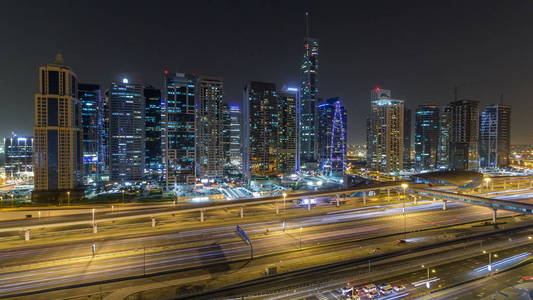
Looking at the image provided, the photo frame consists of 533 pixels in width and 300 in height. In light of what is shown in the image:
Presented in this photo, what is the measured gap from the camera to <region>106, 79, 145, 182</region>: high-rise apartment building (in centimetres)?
10719

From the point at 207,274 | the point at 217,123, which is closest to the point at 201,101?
the point at 217,123

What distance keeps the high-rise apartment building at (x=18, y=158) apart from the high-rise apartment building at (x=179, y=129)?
204 ft

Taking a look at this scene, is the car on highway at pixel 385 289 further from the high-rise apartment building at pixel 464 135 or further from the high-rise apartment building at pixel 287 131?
the high-rise apartment building at pixel 464 135

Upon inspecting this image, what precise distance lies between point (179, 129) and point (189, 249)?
76618 mm

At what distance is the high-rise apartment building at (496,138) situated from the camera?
474ft

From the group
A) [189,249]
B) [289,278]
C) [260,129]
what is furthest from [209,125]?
[289,278]

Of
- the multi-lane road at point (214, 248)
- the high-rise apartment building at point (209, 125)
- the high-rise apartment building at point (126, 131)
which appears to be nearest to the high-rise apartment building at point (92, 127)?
the high-rise apartment building at point (126, 131)

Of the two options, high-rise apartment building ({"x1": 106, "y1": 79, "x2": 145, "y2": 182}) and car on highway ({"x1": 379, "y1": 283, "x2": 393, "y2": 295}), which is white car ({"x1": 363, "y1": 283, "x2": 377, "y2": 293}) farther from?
high-rise apartment building ({"x1": 106, "y1": 79, "x2": 145, "y2": 182})

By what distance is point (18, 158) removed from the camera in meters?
106

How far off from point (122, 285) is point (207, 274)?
18.4 feet

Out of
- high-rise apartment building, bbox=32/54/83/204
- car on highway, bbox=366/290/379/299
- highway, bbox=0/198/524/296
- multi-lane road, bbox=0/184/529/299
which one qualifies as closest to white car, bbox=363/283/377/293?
car on highway, bbox=366/290/379/299

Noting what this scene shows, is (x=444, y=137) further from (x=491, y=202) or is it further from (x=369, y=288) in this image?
(x=369, y=288)

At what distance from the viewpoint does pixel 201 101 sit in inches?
4380

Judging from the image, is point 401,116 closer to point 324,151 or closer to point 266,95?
point 324,151
